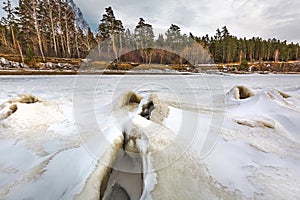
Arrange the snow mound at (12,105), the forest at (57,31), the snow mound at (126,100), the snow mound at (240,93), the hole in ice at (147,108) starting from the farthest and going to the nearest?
the forest at (57,31) → the snow mound at (240,93) → the snow mound at (126,100) → the snow mound at (12,105) → the hole in ice at (147,108)

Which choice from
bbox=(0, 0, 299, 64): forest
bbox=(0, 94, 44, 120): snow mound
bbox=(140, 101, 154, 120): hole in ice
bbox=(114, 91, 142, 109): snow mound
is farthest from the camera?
bbox=(0, 0, 299, 64): forest

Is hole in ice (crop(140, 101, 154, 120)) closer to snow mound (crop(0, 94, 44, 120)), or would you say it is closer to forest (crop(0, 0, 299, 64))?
snow mound (crop(0, 94, 44, 120))

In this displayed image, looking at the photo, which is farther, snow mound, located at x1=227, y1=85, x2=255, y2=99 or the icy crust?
snow mound, located at x1=227, y1=85, x2=255, y2=99

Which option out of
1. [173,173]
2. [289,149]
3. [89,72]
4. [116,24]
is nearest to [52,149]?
[173,173]

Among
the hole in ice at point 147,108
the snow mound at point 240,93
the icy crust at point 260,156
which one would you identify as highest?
the hole in ice at point 147,108

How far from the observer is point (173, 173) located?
4.56 ft

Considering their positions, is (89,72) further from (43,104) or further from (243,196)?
(243,196)

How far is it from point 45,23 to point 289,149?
27.8 metres

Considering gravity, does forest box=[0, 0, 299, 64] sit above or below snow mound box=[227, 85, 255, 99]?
above

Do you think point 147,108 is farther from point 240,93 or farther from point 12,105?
point 240,93

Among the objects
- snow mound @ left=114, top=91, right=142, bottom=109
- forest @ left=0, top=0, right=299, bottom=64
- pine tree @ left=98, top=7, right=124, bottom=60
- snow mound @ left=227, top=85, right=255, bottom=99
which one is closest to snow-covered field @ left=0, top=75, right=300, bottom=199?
snow mound @ left=114, top=91, right=142, bottom=109

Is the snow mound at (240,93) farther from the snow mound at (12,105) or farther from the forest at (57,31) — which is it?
the forest at (57,31)

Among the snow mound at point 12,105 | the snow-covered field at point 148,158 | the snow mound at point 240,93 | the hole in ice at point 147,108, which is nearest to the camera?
the snow-covered field at point 148,158

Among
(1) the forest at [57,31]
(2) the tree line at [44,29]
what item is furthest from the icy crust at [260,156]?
(2) the tree line at [44,29]
